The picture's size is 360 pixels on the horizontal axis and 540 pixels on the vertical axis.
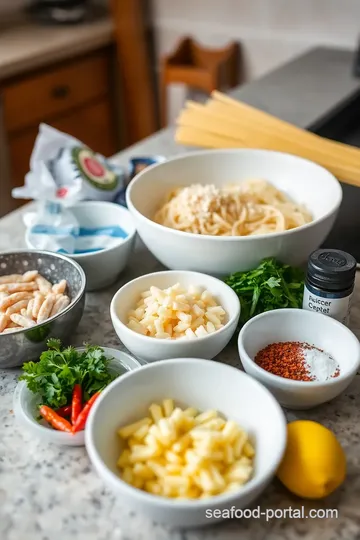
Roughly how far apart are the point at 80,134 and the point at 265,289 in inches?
72.9

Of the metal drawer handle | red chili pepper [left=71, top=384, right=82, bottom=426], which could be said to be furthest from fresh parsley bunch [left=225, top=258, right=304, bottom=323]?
the metal drawer handle

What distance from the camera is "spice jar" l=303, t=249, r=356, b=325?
798 millimetres

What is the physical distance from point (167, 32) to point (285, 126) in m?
1.43

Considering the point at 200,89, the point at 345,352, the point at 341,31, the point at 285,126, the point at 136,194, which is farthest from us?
the point at 200,89

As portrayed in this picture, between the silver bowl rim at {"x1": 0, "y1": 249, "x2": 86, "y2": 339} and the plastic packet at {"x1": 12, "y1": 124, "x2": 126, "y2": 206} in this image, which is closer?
the silver bowl rim at {"x1": 0, "y1": 249, "x2": 86, "y2": 339}

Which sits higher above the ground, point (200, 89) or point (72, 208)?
point (72, 208)

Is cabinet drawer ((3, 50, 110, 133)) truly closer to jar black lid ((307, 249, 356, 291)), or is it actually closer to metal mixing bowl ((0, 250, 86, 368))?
metal mixing bowl ((0, 250, 86, 368))

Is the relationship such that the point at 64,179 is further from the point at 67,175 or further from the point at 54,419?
the point at 54,419

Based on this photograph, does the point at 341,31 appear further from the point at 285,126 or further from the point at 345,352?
the point at 345,352

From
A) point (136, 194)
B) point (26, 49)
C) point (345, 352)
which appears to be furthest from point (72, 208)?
point (26, 49)

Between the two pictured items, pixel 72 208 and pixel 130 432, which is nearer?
pixel 130 432

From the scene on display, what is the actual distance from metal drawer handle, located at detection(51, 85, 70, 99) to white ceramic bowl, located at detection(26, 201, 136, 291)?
1.35 meters

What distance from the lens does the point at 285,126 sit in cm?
128
